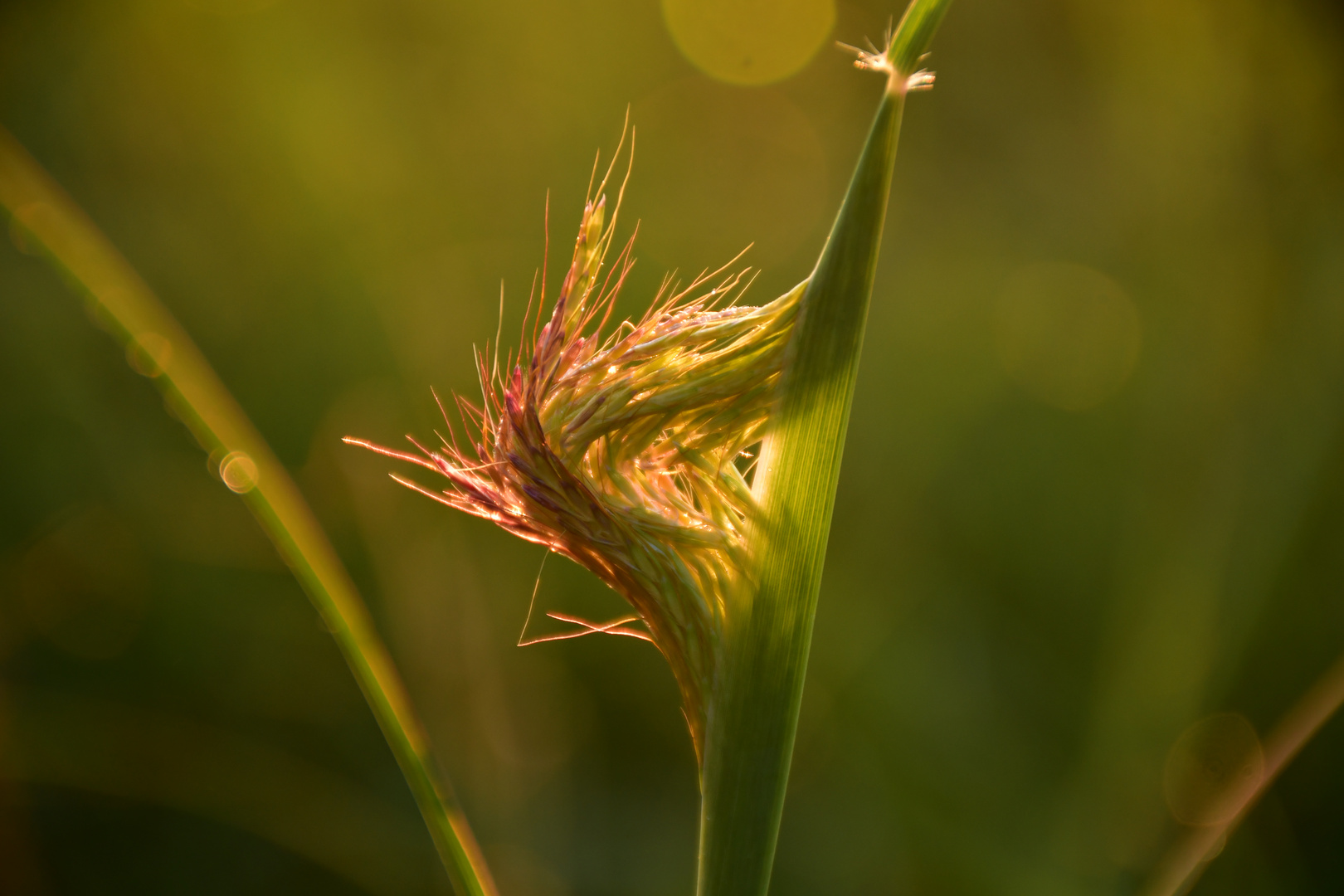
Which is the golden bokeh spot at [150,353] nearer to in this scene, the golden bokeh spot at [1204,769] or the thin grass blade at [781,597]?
the thin grass blade at [781,597]

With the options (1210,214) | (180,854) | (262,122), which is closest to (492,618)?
(180,854)

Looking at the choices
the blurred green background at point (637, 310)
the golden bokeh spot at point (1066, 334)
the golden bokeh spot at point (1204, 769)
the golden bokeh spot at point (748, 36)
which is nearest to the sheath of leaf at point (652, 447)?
the blurred green background at point (637, 310)

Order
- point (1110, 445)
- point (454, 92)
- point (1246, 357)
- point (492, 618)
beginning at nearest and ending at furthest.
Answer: point (492, 618) → point (1246, 357) → point (1110, 445) → point (454, 92)

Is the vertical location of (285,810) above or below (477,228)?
below

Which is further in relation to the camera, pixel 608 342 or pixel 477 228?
pixel 477 228

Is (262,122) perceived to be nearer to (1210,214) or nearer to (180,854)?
(180,854)

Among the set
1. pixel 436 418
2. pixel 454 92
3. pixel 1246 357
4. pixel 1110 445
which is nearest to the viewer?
pixel 1246 357

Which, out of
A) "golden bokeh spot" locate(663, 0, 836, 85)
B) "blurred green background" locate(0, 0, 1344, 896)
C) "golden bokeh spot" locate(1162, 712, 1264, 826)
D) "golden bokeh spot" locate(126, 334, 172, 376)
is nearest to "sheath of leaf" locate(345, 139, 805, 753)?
"golden bokeh spot" locate(126, 334, 172, 376)
